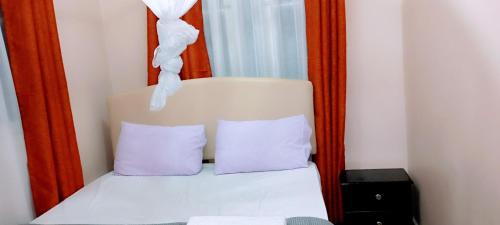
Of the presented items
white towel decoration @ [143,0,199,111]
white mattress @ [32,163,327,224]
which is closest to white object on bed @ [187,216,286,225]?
white mattress @ [32,163,327,224]

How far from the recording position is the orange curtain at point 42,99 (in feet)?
6.84

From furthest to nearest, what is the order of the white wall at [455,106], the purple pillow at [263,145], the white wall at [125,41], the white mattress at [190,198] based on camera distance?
1. the white wall at [125,41]
2. the purple pillow at [263,145]
3. the white mattress at [190,198]
4. the white wall at [455,106]

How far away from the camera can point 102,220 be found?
6.29 ft

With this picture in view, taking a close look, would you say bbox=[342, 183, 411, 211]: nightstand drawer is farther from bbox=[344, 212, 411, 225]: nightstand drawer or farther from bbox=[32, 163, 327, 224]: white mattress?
bbox=[32, 163, 327, 224]: white mattress

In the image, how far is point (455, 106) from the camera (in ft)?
6.34

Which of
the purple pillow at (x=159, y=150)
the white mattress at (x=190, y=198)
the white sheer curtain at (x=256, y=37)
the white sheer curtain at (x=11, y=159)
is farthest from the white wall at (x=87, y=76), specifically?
the white sheer curtain at (x=256, y=37)

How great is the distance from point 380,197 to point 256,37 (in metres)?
1.35

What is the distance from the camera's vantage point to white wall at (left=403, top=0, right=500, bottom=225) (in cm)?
158

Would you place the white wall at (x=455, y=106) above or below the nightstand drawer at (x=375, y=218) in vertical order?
above

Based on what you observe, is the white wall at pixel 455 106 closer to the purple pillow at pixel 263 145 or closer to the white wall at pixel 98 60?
the purple pillow at pixel 263 145

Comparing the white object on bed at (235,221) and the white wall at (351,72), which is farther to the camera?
the white wall at (351,72)

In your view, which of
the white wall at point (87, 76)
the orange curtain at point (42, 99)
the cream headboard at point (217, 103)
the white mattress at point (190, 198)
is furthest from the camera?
the cream headboard at point (217, 103)

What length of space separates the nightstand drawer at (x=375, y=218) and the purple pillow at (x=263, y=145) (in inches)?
18.4

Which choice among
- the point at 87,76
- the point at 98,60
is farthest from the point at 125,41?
the point at 87,76
